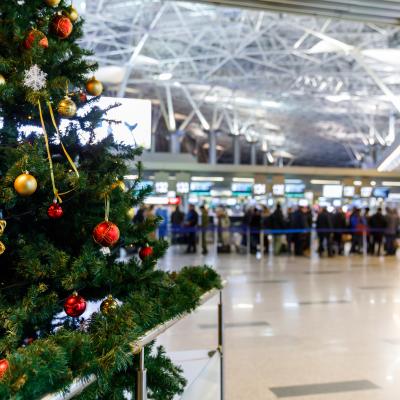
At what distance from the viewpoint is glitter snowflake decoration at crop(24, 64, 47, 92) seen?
84.7 inches

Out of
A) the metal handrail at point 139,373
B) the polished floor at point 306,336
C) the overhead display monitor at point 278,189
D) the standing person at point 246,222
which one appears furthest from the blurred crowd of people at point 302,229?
the metal handrail at point 139,373

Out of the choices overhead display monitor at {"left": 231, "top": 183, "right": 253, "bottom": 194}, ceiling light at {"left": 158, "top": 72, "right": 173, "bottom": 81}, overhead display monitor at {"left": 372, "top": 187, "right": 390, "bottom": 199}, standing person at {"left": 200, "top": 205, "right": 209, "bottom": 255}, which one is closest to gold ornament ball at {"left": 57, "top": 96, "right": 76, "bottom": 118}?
standing person at {"left": 200, "top": 205, "right": 209, "bottom": 255}

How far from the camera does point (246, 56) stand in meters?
32.2

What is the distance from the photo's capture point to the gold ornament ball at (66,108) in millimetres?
2285

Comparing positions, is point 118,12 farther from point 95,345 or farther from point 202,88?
point 95,345

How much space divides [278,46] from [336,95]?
8.55 meters

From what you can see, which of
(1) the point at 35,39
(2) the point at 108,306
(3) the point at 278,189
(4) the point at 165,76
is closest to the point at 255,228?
(3) the point at 278,189

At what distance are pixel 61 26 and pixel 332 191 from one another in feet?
95.3

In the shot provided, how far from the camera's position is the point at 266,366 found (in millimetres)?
4910

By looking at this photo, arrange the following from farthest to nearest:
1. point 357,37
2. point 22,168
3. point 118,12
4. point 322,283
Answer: point 357,37 → point 118,12 → point 322,283 → point 22,168

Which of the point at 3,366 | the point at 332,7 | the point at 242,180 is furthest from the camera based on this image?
the point at 242,180

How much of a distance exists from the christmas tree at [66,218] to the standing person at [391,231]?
15.7m

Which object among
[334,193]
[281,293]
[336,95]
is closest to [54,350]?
[281,293]

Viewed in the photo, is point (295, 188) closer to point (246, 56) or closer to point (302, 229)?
point (246, 56)
